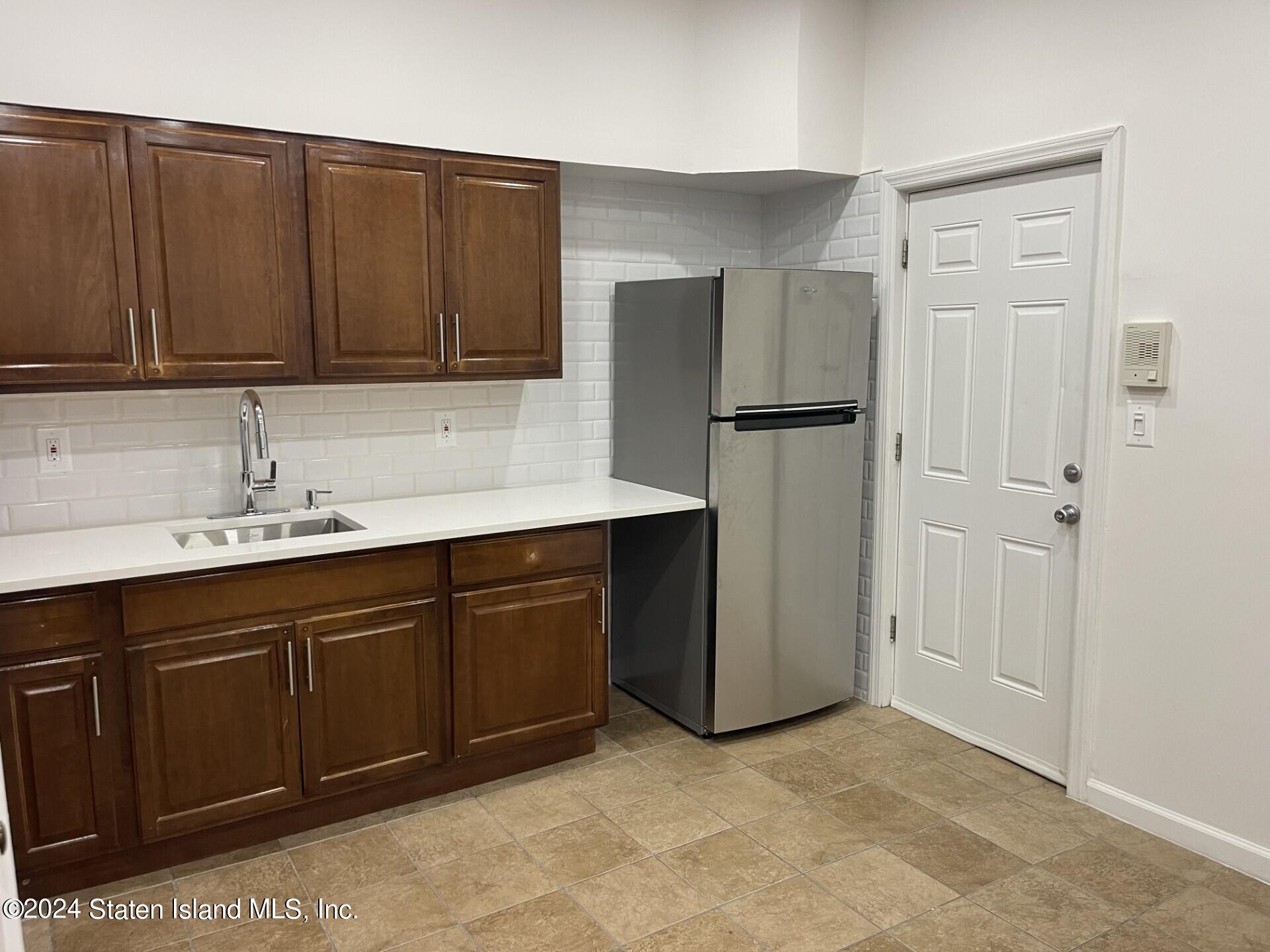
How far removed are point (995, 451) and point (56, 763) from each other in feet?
9.85

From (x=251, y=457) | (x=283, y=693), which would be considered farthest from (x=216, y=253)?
Result: (x=283, y=693)

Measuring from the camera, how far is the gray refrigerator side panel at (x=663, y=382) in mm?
3352

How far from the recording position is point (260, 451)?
9.85 feet

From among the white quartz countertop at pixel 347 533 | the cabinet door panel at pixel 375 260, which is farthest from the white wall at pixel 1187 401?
the cabinet door panel at pixel 375 260

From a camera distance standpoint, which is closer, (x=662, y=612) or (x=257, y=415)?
(x=257, y=415)

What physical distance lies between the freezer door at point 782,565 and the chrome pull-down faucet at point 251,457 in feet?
4.87

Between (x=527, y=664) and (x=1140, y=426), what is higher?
(x=1140, y=426)

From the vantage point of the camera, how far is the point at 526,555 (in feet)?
10.2

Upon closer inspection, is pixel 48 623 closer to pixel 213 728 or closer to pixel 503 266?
pixel 213 728

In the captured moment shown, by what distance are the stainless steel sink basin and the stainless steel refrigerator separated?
1.19 metres

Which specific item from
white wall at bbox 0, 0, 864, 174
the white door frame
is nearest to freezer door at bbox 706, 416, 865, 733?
the white door frame

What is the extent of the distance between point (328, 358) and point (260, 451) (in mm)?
366

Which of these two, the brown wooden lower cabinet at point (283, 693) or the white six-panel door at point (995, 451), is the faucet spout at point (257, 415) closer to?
the brown wooden lower cabinet at point (283, 693)

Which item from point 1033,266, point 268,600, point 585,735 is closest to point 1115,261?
point 1033,266
